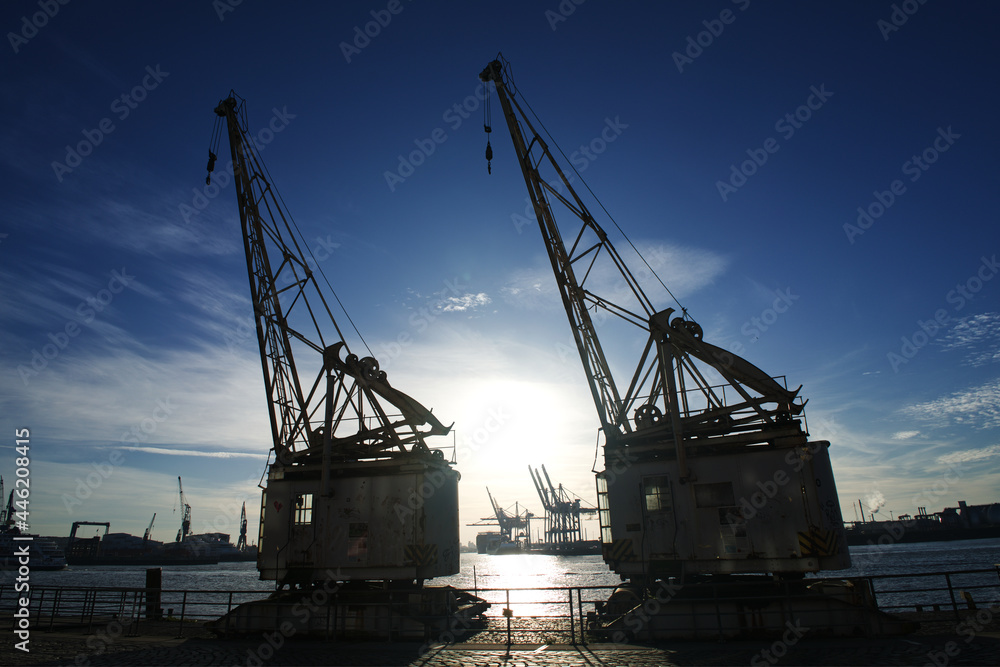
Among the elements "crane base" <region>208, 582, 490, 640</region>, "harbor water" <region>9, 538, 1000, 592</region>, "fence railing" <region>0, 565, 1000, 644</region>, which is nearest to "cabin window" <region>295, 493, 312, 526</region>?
"crane base" <region>208, 582, 490, 640</region>

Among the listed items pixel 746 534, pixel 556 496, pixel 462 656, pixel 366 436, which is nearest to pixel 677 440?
pixel 746 534

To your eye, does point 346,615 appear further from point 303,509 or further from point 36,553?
point 36,553

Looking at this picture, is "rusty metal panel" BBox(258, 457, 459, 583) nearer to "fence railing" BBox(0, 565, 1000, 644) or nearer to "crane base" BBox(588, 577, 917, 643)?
"fence railing" BBox(0, 565, 1000, 644)

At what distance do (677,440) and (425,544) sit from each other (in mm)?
9013

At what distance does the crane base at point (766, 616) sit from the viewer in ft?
45.8

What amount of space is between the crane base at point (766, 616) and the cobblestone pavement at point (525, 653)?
Answer: 2.59 feet

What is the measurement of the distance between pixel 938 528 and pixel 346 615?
18053 cm

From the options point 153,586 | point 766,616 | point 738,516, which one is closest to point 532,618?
point 766,616

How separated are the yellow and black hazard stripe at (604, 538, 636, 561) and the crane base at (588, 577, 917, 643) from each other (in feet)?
6.37

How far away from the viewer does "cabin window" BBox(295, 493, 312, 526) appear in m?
19.8

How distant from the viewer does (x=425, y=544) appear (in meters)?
18.7

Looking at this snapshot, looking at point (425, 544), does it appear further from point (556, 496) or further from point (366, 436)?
point (556, 496)

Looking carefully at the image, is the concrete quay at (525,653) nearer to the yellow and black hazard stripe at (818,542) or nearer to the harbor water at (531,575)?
the yellow and black hazard stripe at (818,542)

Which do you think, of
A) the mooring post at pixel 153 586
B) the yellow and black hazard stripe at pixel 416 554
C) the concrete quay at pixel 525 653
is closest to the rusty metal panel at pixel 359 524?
the yellow and black hazard stripe at pixel 416 554
